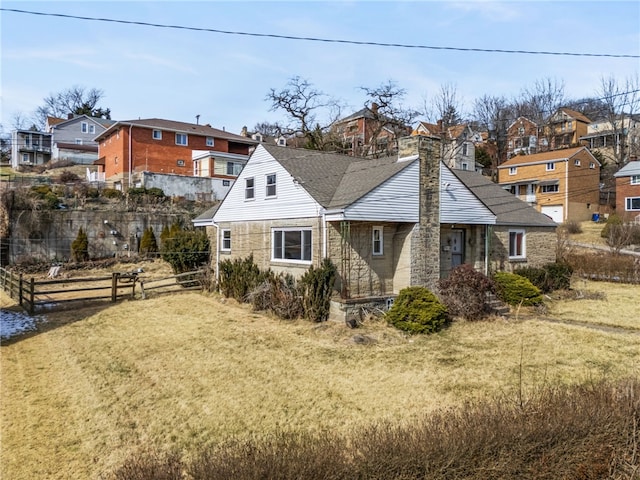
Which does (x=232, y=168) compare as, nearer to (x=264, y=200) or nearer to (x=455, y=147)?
(x=455, y=147)

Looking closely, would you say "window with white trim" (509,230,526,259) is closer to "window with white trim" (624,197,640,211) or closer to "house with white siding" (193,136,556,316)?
"house with white siding" (193,136,556,316)

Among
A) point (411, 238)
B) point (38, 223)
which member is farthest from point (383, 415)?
point (38, 223)

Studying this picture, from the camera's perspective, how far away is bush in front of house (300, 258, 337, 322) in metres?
14.5

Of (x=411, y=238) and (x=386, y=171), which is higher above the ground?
(x=386, y=171)

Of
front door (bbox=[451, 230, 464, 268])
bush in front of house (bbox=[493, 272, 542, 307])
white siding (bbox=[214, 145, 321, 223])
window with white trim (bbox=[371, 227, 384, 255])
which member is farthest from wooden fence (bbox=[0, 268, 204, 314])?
bush in front of house (bbox=[493, 272, 542, 307])

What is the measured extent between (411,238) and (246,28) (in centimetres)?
888

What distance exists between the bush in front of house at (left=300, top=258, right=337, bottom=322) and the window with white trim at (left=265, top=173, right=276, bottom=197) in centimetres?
465

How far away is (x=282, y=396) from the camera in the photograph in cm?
866

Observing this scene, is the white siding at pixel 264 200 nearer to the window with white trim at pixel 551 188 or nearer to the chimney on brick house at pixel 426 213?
the chimney on brick house at pixel 426 213

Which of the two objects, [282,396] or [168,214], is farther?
[168,214]

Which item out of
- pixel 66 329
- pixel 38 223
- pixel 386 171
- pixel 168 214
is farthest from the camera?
pixel 168 214

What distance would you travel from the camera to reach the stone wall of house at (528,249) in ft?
66.2

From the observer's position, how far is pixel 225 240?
2136 centimetres

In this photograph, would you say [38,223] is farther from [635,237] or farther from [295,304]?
[635,237]
